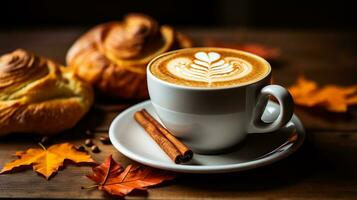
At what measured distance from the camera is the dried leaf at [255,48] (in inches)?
65.1

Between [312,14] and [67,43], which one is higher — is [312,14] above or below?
below

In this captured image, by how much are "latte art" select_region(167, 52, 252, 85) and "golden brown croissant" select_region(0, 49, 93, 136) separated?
0.29m

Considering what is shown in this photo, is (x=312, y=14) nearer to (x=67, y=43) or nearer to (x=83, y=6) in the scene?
(x=83, y=6)

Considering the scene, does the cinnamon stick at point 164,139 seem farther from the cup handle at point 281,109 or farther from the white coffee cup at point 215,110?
the cup handle at point 281,109

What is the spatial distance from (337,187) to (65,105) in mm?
627

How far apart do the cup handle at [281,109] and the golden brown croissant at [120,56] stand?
427mm

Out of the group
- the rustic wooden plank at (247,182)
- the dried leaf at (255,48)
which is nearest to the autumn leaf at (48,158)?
the rustic wooden plank at (247,182)

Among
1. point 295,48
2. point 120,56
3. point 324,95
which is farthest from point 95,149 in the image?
point 295,48

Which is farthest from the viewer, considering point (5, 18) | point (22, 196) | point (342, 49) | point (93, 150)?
point (5, 18)

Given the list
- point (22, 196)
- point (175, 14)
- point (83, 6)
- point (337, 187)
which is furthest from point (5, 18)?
point (337, 187)

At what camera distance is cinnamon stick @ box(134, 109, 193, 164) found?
3.01ft

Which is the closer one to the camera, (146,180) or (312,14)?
(146,180)

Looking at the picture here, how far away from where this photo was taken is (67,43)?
1.82m

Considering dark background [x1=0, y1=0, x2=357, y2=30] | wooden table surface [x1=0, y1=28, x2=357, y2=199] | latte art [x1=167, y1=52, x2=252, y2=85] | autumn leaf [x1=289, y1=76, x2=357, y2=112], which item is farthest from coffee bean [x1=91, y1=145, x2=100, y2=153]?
dark background [x1=0, y1=0, x2=357, y2=30]
